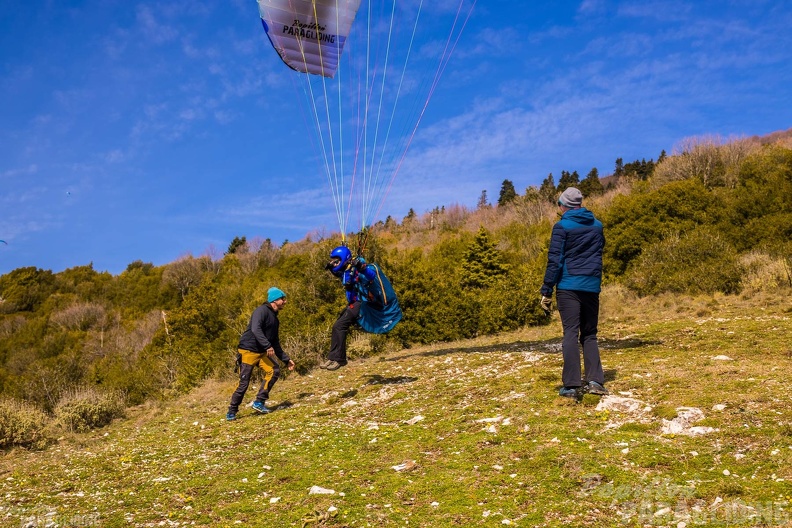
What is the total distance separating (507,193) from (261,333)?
6215cm

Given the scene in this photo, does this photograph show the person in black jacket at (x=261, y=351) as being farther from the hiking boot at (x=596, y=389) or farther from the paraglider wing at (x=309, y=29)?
the paraglider wing at (x=309, y=29)

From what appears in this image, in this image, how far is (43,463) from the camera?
24.8 ft

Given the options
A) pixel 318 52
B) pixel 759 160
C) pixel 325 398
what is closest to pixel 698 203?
pixel 759 160

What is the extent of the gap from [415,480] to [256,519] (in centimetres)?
131

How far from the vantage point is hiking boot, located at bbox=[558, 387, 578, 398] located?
6203 mm

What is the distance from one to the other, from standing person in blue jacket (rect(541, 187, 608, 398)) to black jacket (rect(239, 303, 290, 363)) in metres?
4.48

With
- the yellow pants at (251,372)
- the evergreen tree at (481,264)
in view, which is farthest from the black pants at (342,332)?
the evergreen tree at (481,264)

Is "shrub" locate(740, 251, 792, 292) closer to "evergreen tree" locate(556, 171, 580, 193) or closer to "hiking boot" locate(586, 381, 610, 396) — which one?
"hiking boot" locate(586, 381, 610, 396)

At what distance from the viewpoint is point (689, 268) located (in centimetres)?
1961

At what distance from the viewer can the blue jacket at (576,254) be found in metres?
6.21

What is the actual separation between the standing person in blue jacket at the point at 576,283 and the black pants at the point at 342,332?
3.71 m

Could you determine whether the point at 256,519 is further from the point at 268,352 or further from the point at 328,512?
the point at 268,352

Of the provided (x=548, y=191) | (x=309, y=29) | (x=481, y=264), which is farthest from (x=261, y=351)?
(x=548, y=191)

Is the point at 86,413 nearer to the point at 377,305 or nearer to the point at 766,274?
the point at 377,305
